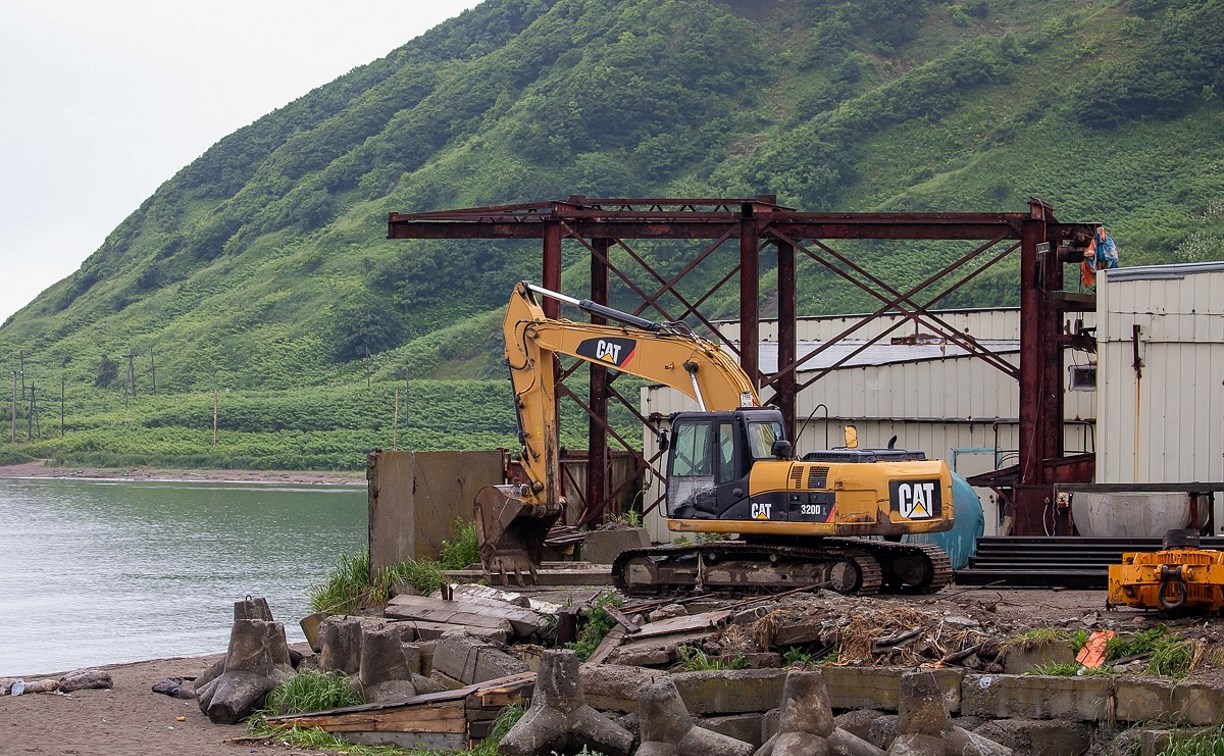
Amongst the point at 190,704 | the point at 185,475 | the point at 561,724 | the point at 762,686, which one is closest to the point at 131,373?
the point at 185,475

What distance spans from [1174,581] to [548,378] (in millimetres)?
10443

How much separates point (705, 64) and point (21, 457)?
70486 millimetres

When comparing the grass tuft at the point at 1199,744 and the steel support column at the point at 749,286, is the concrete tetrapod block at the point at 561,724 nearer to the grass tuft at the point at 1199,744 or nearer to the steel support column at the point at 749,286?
the grass tuft at the point at 1199,744

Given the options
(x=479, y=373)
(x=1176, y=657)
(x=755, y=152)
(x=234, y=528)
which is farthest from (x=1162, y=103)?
(x=1176, y=657)

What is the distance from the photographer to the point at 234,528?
6012 centimetres

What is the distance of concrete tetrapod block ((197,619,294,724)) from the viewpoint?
18141mm

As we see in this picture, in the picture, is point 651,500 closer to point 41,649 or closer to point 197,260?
point 41,649

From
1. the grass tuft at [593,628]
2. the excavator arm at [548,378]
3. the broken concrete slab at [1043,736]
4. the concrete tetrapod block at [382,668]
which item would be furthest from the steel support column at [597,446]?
the broken concrete slab at [1043,736]

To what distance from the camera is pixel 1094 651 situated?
14906mm

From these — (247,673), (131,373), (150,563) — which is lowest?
(150,563)

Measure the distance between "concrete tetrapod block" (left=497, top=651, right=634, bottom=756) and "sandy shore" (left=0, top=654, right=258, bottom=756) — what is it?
321 centimetres

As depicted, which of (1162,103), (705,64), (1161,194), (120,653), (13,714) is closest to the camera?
(13,714)

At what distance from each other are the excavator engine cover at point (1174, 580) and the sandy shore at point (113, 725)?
894 centimetres

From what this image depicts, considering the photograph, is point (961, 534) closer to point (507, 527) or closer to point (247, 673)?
point (507, 527)
